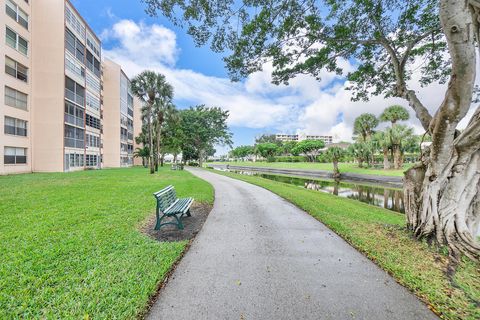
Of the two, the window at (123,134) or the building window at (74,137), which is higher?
the window at (123,134)

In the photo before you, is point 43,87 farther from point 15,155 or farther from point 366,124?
point 366,124

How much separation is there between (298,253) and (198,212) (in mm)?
4006

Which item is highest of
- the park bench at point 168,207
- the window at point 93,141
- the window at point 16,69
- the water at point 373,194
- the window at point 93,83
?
the window at point 93,83

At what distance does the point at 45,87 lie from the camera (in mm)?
21047

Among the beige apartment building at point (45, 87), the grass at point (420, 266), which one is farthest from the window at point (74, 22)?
the grass at point (420, 266)

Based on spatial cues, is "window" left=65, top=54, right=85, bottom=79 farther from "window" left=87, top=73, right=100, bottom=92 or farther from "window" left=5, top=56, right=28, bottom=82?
"window" left=5, top=56, right=28, bottom=82

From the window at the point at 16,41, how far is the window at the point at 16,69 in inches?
52.0

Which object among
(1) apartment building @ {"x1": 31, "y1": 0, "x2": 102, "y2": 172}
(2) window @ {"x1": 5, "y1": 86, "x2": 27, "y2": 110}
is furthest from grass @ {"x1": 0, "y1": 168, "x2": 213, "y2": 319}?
(1) apartment building @ {"x1": 31, "y1": 0, "x2": 102, "y2": 172}

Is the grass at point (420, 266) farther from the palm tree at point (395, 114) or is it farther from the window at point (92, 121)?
the palm tree at point (395, 114)

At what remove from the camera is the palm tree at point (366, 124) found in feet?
138

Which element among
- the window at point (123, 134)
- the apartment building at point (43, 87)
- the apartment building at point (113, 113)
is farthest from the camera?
the window at point (123, 134)

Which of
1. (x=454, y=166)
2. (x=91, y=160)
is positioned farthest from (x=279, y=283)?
(x=91, y=160)

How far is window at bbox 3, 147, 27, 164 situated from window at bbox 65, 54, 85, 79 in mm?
9854

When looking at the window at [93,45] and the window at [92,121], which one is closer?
the window at [93,45]
